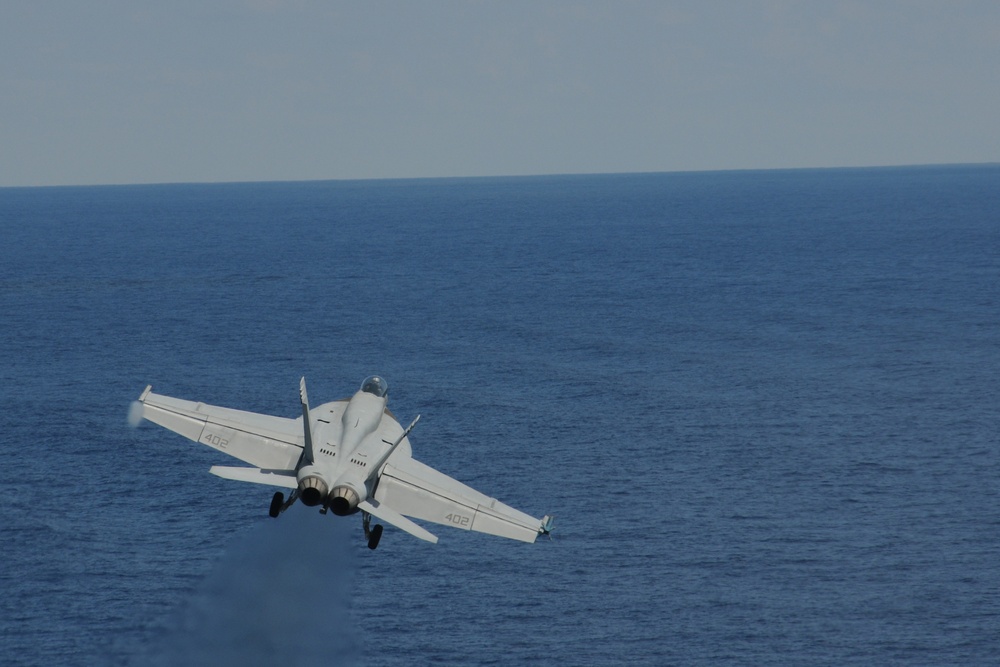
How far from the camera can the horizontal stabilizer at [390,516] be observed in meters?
53.7

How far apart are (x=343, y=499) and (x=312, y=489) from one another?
156 centimetres

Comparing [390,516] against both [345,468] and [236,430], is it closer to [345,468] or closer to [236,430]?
[345,468]

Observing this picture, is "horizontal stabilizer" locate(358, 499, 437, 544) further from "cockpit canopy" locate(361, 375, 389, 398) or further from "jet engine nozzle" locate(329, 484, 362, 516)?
"cockpit canopy" locate(361, 375, 389, 398)

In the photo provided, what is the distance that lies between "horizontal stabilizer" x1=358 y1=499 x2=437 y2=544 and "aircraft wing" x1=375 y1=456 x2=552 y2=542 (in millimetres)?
1593

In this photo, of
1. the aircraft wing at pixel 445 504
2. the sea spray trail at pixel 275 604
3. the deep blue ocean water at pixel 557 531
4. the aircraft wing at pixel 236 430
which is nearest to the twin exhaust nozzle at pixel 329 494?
the aircraft wing at pixel 445 504

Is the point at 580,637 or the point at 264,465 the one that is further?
the point at 580,637

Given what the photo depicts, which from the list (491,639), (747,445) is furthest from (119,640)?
(747,445)

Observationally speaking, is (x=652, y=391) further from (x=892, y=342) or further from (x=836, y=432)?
(x=892, y=342)

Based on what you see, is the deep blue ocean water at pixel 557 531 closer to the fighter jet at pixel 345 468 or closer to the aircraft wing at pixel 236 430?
the aircraft wing at pixel 236 430

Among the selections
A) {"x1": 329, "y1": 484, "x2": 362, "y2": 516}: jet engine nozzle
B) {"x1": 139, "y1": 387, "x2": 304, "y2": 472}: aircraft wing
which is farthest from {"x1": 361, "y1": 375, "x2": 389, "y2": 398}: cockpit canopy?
{"x1": 329, "y1": 484, "x2": 362, "y2": 516}: jet engine nozzle

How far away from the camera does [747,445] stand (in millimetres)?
146875

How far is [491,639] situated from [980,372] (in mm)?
106248

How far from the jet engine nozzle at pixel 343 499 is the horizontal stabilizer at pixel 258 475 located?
195 cm

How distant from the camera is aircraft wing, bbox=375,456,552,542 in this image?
191 ft
